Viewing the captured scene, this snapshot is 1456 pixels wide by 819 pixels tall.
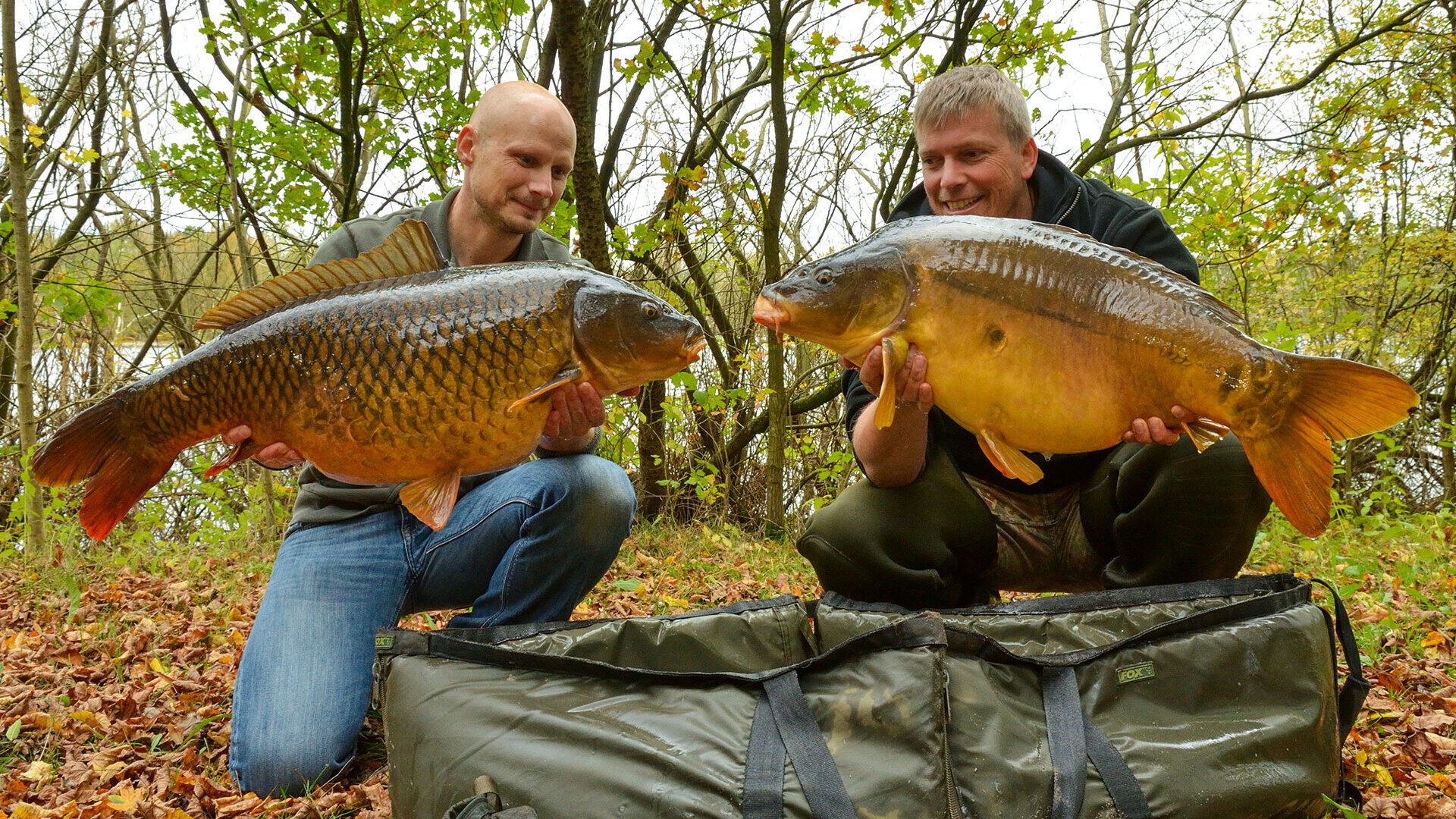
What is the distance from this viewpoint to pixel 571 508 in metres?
1.95

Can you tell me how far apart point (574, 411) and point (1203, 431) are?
1112 mm

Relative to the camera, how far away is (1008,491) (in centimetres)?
214

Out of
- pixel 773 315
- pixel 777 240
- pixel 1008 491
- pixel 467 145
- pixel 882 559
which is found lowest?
pixel 882 559

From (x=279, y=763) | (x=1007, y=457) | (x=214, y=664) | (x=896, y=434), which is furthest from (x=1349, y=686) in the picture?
(x=214, y=664)

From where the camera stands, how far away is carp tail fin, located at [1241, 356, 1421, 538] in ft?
4.76

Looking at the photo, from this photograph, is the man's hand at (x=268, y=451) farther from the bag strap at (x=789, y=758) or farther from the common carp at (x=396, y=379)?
the bag strap at (x=789, y=758)

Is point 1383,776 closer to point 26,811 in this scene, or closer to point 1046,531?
point 1046,531

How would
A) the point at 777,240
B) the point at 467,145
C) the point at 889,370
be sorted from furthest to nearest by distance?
the point at 777,240
the point at 467,145
the point at 889,370

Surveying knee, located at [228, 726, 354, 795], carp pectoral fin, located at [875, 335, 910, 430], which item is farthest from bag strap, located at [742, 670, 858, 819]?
knee, located at [228, 726, 354, 795]

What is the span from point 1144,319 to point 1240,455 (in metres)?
0.52

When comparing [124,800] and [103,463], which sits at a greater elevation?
[103,463]

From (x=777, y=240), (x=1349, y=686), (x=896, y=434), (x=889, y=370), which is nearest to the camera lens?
(x=1349, y=686)

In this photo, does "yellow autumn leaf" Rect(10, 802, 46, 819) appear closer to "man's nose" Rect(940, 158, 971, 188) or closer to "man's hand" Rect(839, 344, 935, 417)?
"man's hand" Rect(839, 344, 935, 417)

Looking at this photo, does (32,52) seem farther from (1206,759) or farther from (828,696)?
(1206,759)
